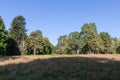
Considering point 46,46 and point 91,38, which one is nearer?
point 91,38

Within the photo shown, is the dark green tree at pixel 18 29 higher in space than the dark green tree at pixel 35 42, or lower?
higher

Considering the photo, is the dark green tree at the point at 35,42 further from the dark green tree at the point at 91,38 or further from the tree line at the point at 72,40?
the dark green tree at the point at 91,38

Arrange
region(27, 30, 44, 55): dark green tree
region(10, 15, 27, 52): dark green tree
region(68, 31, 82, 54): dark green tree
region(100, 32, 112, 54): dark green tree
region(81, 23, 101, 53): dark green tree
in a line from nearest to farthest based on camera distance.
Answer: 1. region(10, 15, 27, 52): dark green tree
2. region(81, 23, 101, 53): dark green tree
3. region(27, 30, 44, 55): dark green tree
4. region(100, 32, 112, 54): dark green tree
5. region(68, 31, 82, 54): dark green tree

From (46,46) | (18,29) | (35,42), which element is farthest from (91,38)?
(18,29)

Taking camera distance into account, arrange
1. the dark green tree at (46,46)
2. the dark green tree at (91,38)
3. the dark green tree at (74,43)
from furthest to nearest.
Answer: the dark green tree at (74,43), the dark green tree at (46,46), the dark green tree at (91,38)

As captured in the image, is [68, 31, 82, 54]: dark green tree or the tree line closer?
the tree line

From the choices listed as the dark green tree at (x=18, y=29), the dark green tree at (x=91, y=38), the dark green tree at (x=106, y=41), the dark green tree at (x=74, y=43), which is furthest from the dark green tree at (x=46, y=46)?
the dark green tree at (x=106, y=41)

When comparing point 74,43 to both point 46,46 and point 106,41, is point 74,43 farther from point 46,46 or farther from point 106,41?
point 106,41

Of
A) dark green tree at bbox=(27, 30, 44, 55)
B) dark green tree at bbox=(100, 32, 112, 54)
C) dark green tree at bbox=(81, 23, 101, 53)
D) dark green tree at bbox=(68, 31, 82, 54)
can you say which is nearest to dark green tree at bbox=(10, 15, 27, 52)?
dark green tree at bbox=(27, 30, 44, 55)

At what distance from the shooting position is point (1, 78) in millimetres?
15992

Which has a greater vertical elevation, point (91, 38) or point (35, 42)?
point (91, 38)

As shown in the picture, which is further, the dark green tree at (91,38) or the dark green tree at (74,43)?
the dark green tree at (74,43)

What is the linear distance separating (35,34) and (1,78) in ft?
290

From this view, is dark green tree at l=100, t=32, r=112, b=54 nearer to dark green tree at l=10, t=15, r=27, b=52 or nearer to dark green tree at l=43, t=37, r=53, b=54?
dark green tree at l=43, t=37, r=53, b=54
